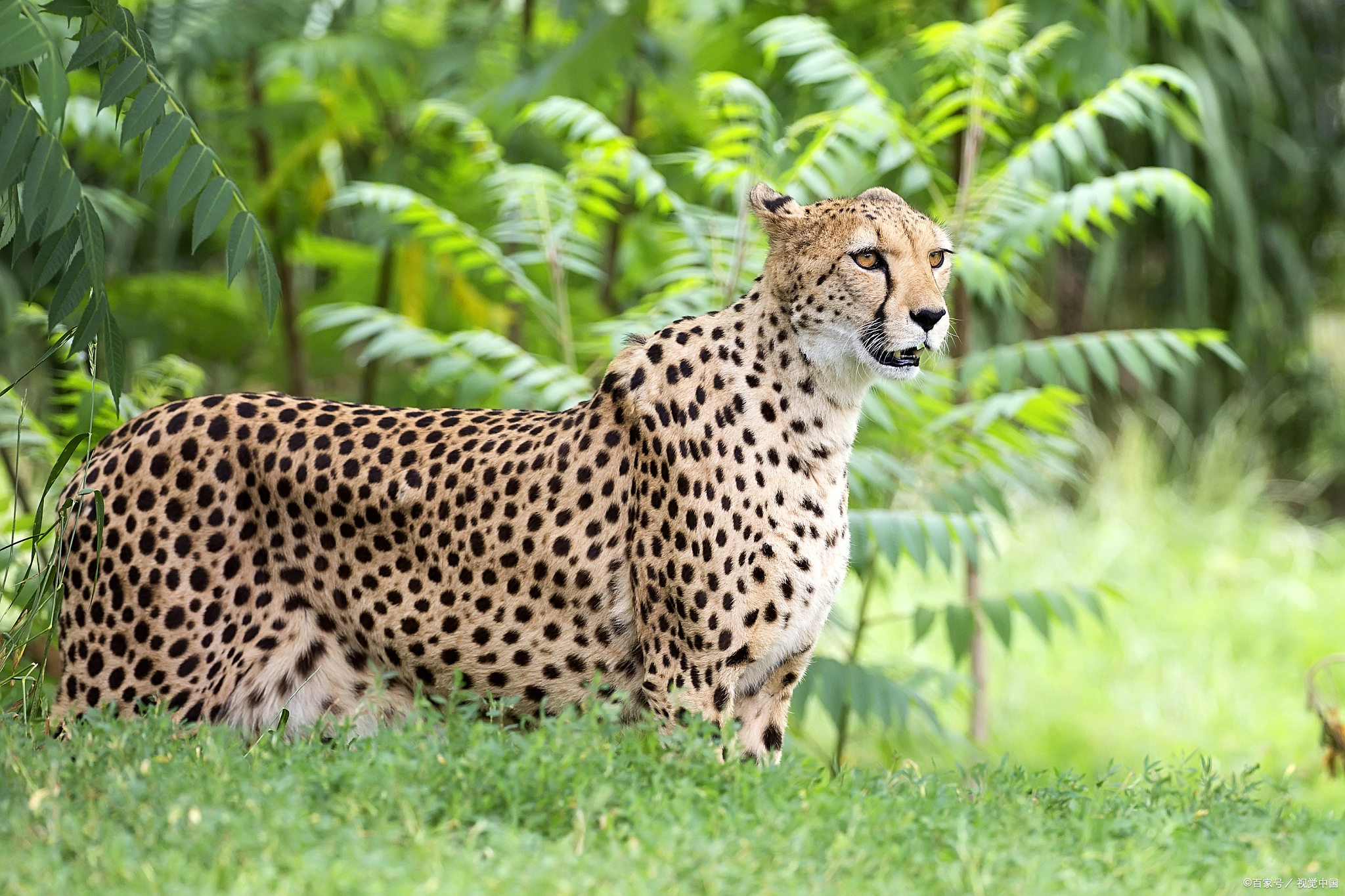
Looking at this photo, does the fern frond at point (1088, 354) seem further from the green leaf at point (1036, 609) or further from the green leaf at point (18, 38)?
the green leaf at point (18, 38)

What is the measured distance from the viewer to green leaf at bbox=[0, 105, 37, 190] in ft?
10.9

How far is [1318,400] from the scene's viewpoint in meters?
16.3

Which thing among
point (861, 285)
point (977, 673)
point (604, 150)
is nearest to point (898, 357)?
point (861, 285)

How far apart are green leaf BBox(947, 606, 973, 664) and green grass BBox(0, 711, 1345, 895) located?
89.1 inches

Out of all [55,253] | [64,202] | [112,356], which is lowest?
[112,356]

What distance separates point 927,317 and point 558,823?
1797 millimetres

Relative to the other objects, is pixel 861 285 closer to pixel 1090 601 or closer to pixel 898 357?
pixel 898 357

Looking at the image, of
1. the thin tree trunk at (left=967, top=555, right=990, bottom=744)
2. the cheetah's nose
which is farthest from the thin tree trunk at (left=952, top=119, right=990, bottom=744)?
the cheetah's nose

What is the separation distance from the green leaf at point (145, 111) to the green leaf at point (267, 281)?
0.40 m

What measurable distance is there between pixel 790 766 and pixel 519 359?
108 inches

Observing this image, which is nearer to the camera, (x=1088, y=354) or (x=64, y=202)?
(x=64, y=202)

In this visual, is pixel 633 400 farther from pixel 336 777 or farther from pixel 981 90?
pixel 981 90

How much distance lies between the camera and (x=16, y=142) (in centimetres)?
335

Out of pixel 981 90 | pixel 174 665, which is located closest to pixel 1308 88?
pixel 981 90
